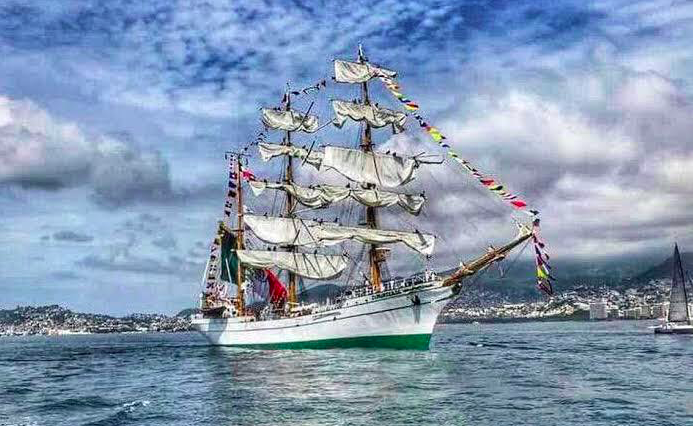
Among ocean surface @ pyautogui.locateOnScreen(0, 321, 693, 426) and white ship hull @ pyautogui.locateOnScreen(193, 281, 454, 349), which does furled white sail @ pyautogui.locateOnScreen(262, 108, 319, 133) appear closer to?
white ship hull @ pyautogui.locateOnScreen(193, 281, 454, 349)

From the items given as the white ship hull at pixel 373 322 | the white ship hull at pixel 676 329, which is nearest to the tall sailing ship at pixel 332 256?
the white ship hull at pixel 373 322

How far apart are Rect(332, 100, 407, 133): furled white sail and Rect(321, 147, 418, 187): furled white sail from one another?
4.27 m

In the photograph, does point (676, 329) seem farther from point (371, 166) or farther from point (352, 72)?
point (352, 72)

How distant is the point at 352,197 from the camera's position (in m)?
85.6

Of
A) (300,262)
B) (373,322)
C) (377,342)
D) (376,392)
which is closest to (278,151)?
(300,262)

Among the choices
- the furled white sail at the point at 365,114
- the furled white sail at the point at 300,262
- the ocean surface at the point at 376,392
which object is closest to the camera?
the ocean surface at the point at 376,392

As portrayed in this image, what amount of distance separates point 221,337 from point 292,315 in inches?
731

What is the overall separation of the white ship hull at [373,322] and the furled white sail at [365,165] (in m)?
18.5

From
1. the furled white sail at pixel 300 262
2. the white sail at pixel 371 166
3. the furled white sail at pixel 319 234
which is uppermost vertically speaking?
the white sail at pixel 371 166

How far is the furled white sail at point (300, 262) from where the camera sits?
303 feet

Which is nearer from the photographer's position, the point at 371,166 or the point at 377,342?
the point at 377,342

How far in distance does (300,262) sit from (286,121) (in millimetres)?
22834

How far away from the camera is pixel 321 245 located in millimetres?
89438

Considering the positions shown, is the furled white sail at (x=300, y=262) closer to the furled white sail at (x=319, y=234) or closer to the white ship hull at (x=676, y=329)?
the furled white sail at (x=319, y=234)
